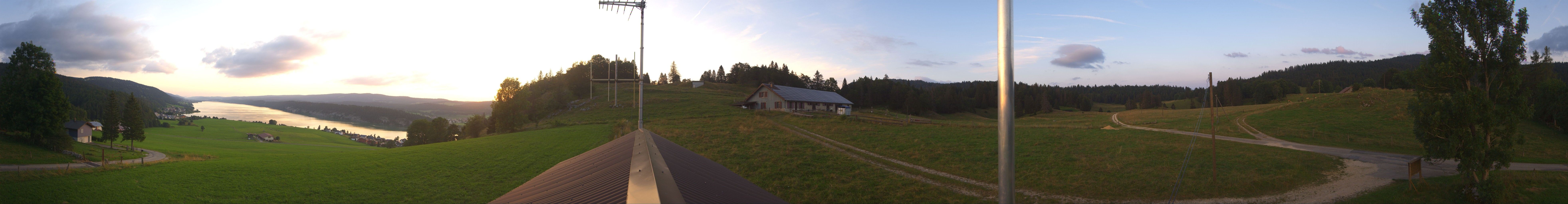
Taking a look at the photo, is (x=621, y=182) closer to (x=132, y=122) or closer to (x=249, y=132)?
(x=132, y=122)

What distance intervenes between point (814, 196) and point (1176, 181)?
1030 cm

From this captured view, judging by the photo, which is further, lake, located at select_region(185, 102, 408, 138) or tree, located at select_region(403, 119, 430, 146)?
lake, located at select_region(185, 102, 408, 138)

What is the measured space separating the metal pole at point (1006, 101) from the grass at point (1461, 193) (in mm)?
15410

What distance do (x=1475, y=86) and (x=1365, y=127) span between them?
33297mm

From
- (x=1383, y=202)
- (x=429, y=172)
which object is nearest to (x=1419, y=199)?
(x=1383, y=202)

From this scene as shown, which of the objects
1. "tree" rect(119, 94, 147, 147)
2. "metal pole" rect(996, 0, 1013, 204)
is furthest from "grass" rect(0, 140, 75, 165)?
"metal pole" rect(996, 0, 1013, 204)

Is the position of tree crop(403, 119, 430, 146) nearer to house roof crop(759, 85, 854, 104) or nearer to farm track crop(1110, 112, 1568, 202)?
house roof crop(759, 85, 854, 104)

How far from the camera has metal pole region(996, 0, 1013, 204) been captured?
2947 mm

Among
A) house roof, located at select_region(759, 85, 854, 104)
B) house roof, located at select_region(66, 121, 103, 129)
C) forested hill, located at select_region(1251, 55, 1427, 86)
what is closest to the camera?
house roof, located at select_region(66, 121, 103, 129)

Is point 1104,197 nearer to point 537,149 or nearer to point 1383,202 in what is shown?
point 1383,202

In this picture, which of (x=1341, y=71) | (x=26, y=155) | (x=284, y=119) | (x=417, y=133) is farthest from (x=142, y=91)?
(x=1341, y=71)

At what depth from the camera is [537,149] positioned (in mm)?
25156

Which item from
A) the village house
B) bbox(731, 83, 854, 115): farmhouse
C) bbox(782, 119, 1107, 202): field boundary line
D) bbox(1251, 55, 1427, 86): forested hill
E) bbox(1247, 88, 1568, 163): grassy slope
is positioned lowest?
the village house

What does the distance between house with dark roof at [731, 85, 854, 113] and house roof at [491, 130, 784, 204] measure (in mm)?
44863
